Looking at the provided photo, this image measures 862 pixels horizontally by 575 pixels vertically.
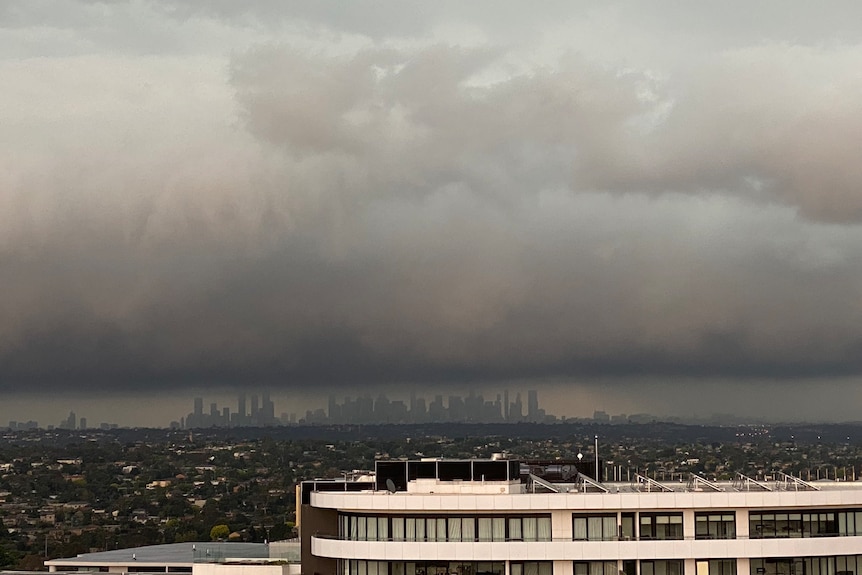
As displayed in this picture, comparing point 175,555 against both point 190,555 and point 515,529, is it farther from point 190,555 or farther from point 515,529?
point 515,529

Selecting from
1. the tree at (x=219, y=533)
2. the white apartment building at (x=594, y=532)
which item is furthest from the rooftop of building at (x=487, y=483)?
the tree at (x=219, y=533)

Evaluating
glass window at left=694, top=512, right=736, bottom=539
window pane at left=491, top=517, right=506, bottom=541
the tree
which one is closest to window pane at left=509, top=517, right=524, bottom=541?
window pane at left=491, top=517, right=506, bottom=541

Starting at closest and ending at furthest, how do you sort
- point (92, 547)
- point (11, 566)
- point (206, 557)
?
1. point (206, 557)
2. point (11, 566)
3. point (92, 547)

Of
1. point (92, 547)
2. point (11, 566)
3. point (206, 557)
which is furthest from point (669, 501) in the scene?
point (92, 547)

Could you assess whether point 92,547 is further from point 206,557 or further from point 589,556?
point 589,556

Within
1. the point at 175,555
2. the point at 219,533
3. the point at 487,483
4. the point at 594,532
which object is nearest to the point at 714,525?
the point at 594,532

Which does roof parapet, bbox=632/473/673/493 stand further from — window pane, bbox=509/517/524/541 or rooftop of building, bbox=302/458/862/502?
window pane, bbox=509/517/524/541

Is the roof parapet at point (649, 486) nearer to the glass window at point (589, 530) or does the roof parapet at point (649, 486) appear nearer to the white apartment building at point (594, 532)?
the white apartment building at point (594, 532)

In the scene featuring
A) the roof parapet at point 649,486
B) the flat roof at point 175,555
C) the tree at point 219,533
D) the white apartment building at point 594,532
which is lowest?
the tree at point 219,533
